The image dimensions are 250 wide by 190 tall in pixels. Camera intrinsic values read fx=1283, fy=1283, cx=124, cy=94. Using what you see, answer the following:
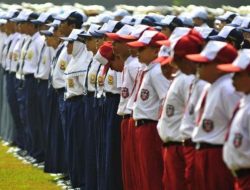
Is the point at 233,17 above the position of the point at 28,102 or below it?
above

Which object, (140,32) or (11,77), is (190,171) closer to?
(140,32)

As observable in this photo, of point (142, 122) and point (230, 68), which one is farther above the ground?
point (230, 68)

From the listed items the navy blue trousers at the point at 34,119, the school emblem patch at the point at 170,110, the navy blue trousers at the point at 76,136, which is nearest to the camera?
the school emblem patch at the point at 170,110

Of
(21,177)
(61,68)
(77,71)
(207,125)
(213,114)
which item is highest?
(213,114)

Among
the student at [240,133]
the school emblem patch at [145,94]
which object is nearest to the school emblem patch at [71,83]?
the school emblem patch at [145,94]

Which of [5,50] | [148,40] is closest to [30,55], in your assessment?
[5,50]

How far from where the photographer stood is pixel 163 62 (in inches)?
510

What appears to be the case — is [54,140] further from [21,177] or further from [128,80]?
[128,80]

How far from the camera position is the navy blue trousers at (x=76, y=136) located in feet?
58.3

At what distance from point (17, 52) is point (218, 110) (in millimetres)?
12111

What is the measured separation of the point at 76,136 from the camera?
58.9 ft

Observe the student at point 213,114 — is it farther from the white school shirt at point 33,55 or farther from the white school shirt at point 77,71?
the white school shirt at point 33,55

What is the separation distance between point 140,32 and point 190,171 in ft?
10.1

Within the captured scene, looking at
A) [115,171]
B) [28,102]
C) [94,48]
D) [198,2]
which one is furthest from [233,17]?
[198,2]
